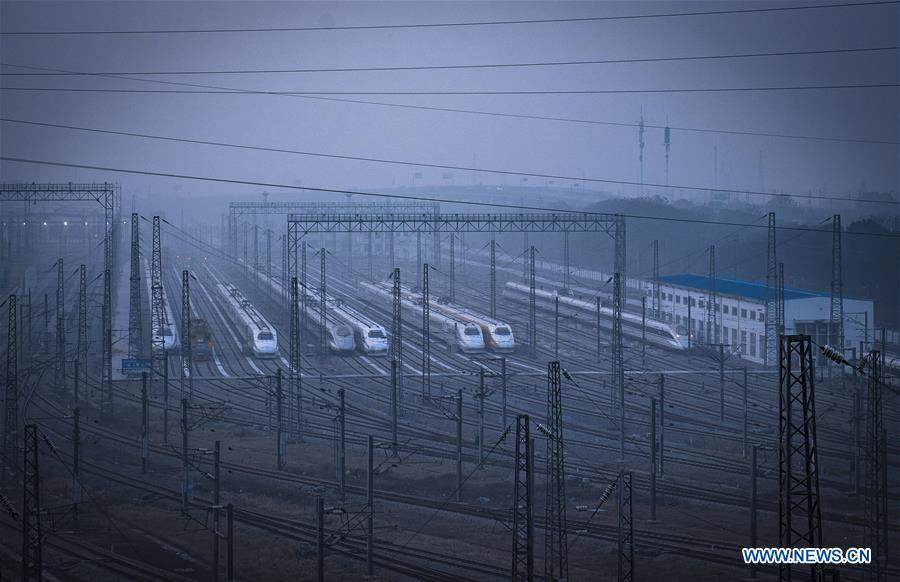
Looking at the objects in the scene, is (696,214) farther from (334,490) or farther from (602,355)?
(334,490)

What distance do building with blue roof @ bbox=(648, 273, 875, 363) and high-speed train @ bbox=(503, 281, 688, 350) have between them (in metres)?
0.67

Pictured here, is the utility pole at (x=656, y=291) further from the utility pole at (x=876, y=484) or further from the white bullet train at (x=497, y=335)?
the utility pole at (x=876, y=484)

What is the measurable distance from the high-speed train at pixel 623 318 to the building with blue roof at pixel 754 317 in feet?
2.19

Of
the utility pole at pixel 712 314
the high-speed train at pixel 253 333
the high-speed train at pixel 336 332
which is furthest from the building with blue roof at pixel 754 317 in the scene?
the high-speed train at pixel 253 333

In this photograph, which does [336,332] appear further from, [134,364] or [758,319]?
[758,319]

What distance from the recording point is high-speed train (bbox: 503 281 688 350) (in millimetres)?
28562

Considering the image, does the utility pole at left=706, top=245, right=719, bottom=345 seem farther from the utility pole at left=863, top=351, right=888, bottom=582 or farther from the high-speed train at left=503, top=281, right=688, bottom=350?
the utility pole at left=863, top=351, right=888, bottom=582

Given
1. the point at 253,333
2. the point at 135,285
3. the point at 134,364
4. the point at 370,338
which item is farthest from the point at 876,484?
the point at 253,333

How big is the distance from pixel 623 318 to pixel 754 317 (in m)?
4.48

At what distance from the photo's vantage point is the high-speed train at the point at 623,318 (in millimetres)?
28562

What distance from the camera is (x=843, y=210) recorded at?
67812mm

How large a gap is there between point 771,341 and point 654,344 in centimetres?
384

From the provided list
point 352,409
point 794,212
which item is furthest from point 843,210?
point 352,409

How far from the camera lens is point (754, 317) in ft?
89.5
